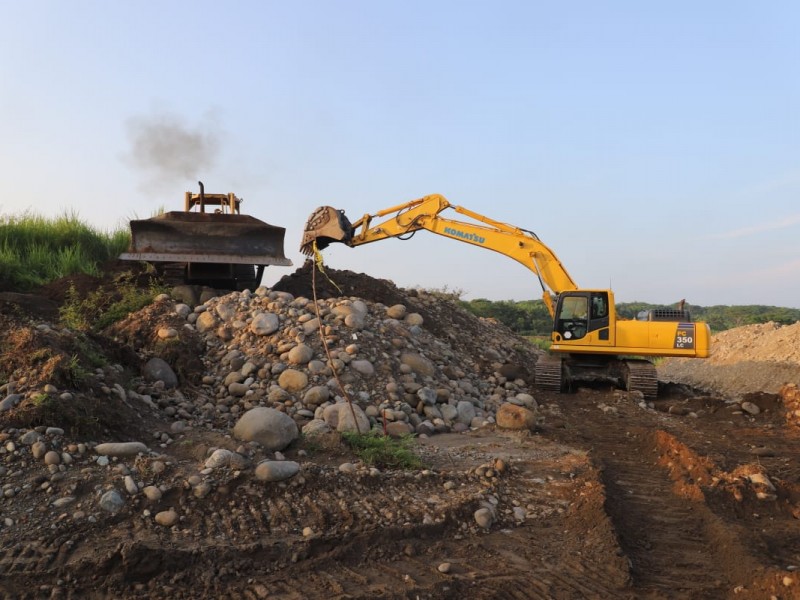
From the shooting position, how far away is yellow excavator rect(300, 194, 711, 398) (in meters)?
10.8

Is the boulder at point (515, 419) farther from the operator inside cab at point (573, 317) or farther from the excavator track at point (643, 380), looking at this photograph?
the excavator track at point (643, 380)

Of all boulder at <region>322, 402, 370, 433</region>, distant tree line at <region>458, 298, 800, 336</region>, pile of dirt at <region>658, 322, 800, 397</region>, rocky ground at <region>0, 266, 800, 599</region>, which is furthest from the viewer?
distant tree line at <region>458, 298, 800, 336</region>

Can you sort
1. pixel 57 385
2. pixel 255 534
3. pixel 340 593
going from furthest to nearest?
pixel 57 385
pixel 255 534
pixel 340 593

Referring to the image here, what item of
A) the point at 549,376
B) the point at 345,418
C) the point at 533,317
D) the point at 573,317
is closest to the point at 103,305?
the point at 345,418

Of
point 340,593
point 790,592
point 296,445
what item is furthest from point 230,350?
point 790,592

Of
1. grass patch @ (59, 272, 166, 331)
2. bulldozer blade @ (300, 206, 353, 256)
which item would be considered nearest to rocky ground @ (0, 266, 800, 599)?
grass patch @ (59, 272, 166, 331)

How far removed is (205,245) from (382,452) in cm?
736

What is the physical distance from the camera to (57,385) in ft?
18.1

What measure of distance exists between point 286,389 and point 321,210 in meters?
5.10

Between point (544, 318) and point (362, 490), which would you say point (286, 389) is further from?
point (544, 318)

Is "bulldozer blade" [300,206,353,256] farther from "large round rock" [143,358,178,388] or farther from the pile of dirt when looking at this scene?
the pile of dirt

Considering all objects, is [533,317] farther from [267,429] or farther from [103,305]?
[267,429]

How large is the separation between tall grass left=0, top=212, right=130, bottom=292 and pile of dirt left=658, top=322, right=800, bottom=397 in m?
13.5

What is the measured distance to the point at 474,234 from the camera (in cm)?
1191
